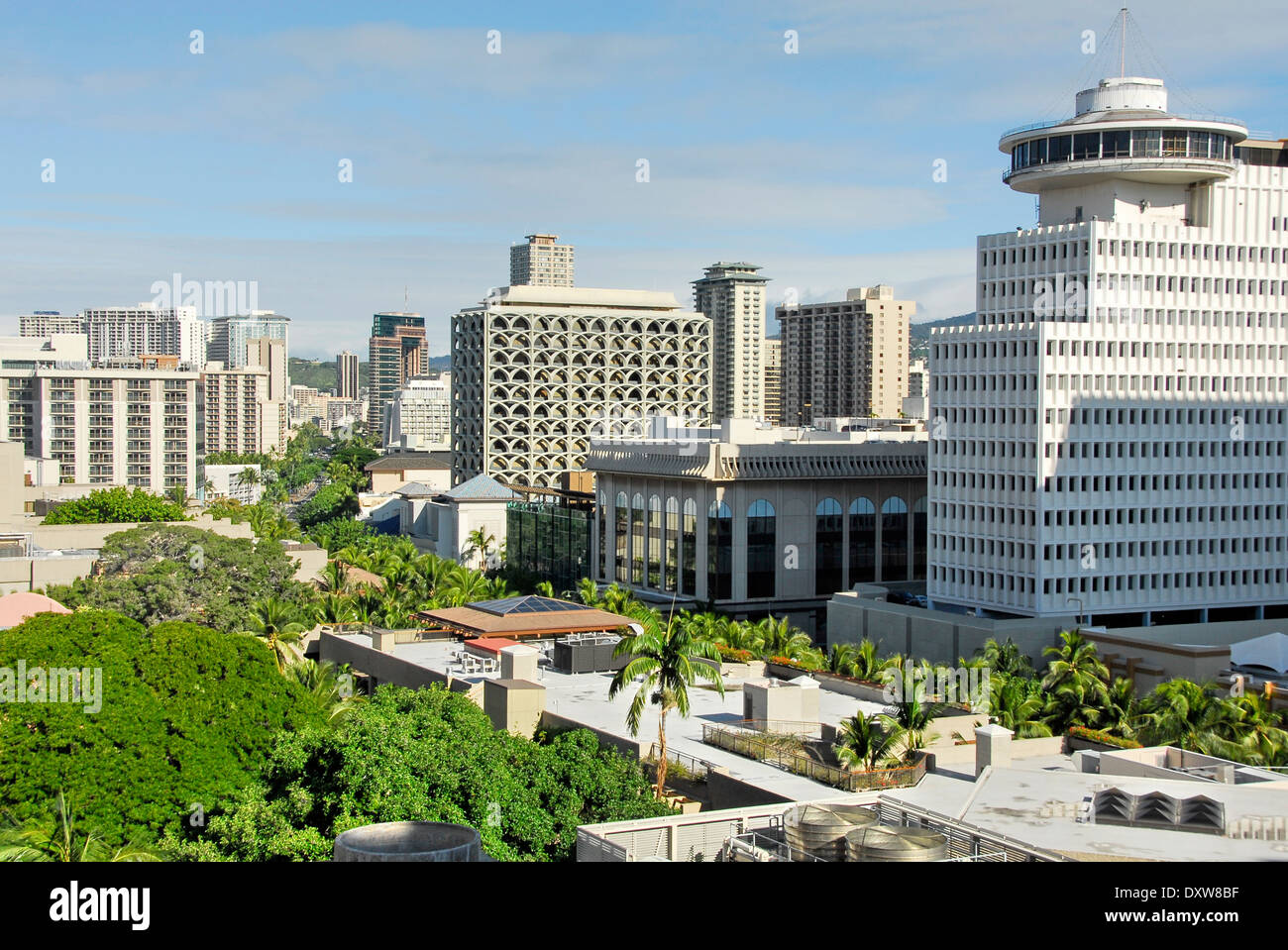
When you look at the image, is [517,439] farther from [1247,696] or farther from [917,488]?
[1247,696]

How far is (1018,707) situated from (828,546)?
145 feet

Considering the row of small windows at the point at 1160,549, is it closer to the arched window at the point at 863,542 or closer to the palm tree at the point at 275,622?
the arched window at the point at 863,542

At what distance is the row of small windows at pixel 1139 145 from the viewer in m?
80.2

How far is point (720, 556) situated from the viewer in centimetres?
9531

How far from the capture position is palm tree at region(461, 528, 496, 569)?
125 m

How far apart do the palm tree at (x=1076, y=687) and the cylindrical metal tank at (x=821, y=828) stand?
29652 millimetres

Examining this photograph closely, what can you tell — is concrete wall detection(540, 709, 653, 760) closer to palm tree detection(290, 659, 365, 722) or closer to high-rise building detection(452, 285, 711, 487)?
palm tree detection(290, 659, 365, 722)

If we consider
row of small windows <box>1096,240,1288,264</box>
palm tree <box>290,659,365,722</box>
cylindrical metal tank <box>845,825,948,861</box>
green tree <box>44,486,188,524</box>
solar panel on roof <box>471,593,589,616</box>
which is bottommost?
palm tree <box>290,659,365,722</box>

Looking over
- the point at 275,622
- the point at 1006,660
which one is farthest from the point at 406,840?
the point at 275,622

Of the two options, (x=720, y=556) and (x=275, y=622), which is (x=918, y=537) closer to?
(x=720, y=556)

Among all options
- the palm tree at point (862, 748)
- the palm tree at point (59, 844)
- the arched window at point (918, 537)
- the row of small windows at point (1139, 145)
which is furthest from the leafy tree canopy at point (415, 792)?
the arched window at point (918, 537)

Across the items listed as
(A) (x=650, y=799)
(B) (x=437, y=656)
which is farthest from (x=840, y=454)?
(A) (x=650, y=799)

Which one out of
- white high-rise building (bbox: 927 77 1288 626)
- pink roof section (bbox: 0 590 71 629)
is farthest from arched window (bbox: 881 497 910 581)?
pink roof section (bbox: 0 590 71 629)

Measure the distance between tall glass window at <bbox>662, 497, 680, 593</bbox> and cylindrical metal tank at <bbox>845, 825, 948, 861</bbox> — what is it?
7478 cm
